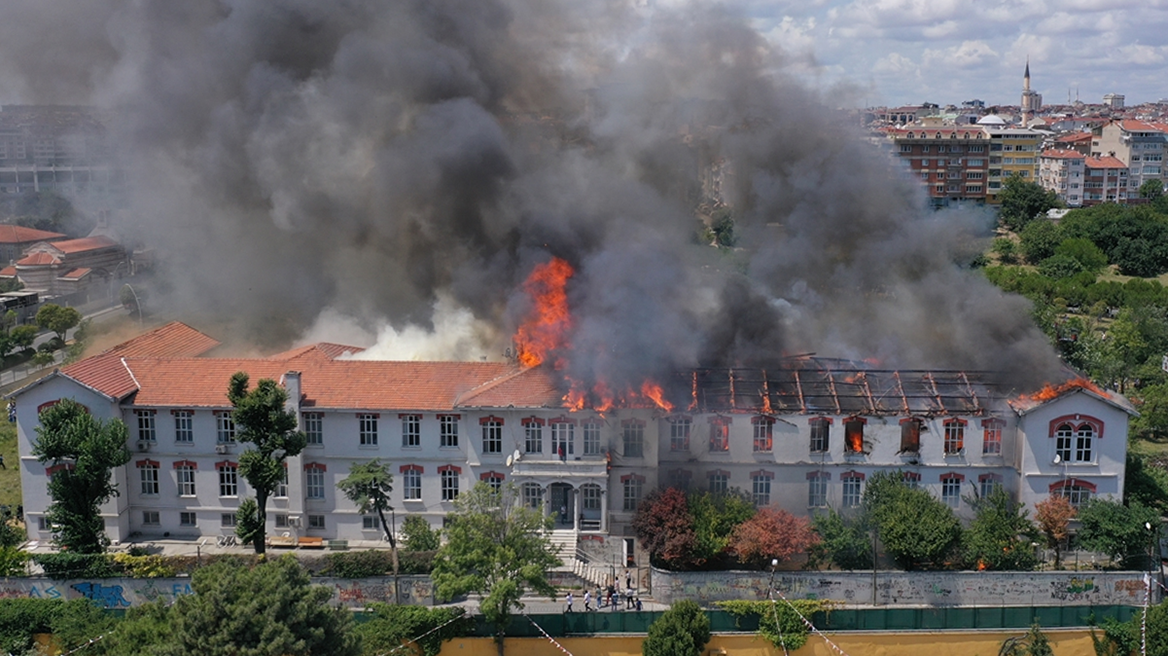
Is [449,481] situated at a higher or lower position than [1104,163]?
lower

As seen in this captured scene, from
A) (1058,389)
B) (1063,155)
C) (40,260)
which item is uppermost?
(1063,155)

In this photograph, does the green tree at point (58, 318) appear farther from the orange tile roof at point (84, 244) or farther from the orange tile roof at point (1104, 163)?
the orange tile roof at point (1104, 163)

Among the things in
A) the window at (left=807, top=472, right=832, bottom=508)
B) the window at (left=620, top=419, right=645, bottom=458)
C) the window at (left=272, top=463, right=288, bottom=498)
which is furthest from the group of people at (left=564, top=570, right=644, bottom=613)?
the window at (left=272, top=463, right=288, bottom=498)

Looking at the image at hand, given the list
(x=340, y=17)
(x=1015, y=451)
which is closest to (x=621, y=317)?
(x=1015, y=451)

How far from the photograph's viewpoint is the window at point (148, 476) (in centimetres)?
3484

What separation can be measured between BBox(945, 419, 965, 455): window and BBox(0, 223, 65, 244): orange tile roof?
8007cm

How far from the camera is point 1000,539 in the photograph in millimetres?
30844

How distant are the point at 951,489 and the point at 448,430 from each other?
1601cm

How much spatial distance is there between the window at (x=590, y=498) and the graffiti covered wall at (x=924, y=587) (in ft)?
13.1

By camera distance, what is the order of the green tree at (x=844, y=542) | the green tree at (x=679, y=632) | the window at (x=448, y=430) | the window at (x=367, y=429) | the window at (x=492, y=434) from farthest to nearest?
the window at (x=367, y=429)
the window at (x=448, y=430)
the window at (x=492, y=434)
the green tree at (x=844, y=542)
the green tree at (x=679, y=632)

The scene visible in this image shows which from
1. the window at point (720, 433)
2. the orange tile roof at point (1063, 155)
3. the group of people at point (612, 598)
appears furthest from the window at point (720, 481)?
the orange tile roof at point (1063, 155)

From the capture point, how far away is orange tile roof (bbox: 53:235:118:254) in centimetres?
8088

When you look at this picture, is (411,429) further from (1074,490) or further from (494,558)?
(1074,490)

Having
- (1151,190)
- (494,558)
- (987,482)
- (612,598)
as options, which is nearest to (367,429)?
(494,558)
